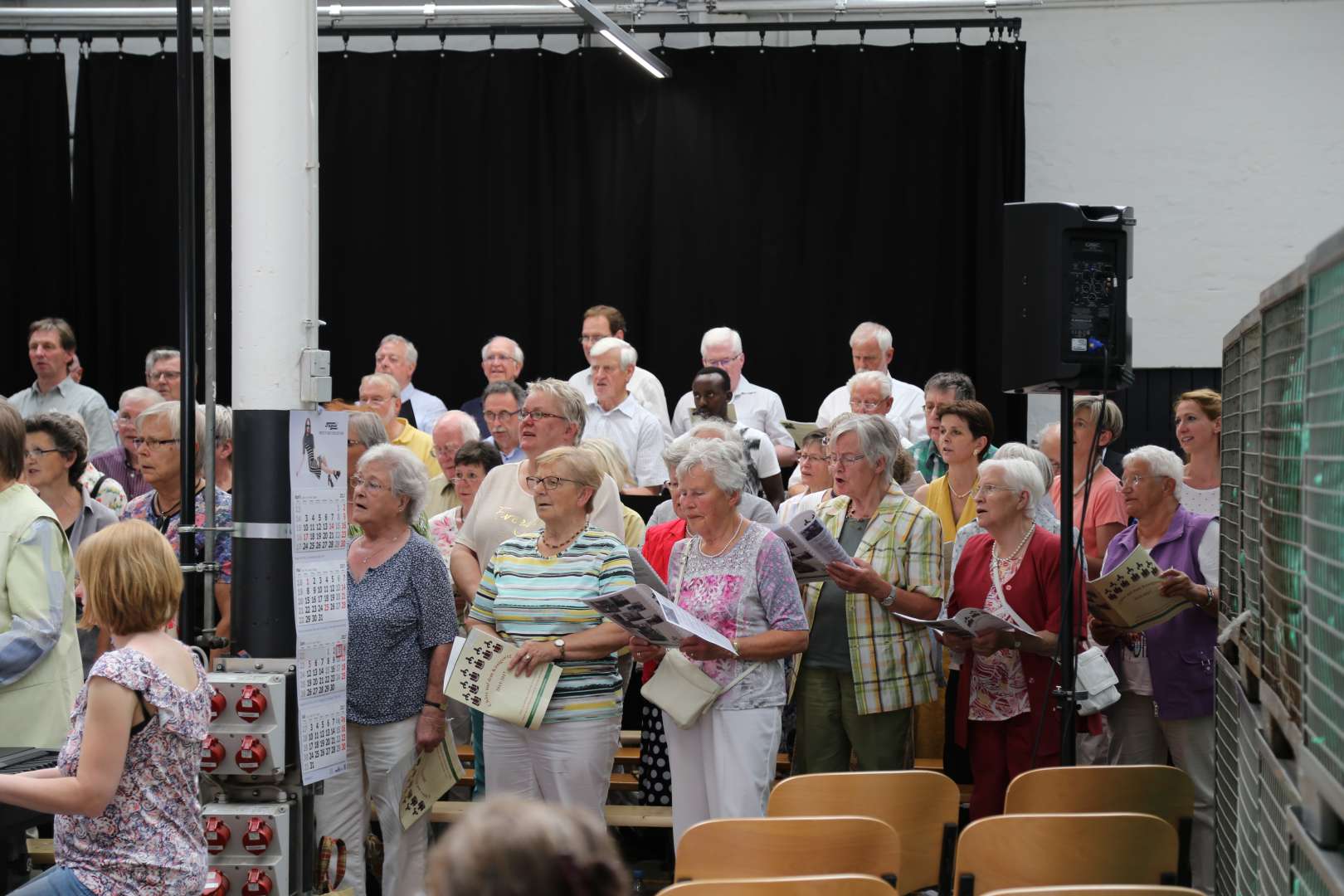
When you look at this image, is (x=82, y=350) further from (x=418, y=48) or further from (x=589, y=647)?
(x=589, y=647)

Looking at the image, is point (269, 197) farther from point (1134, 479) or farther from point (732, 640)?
point (1134, 479)

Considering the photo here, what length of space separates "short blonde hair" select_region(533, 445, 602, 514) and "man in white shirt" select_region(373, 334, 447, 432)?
364cm

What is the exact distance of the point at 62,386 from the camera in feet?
24.4

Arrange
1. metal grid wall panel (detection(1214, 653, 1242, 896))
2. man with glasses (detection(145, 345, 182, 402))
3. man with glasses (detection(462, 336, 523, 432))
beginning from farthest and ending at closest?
man with glasses (detection(462, 336, 523, 432)) → man with glasses (detection(145, 345, 182, 402)) → metal grid wall panel (detection(1214, 653, 1242, 896))

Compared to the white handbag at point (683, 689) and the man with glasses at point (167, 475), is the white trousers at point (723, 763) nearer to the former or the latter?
the white handbag at point (683, 689)

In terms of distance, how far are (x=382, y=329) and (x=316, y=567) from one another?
216 inches

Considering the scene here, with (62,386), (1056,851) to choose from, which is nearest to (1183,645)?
(1056,851)

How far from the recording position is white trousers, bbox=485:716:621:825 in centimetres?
413

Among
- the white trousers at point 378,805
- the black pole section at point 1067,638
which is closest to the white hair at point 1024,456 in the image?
the black pole section at point 1067,638

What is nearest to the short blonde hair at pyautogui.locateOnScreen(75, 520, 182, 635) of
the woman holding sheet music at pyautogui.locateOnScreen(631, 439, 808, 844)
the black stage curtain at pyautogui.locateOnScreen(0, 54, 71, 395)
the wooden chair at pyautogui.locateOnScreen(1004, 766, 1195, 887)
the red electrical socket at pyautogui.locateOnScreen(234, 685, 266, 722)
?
the red electrical socket at pyautogui.locateOnScreen(234, 685, 266, 722)

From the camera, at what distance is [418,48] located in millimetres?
9180

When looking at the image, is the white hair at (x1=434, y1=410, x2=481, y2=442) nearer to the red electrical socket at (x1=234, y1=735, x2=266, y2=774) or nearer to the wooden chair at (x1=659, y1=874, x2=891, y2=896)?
the red electrical socket at (x1=234, y1=735, x2=266, y2=774)

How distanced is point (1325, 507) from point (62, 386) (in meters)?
6.88

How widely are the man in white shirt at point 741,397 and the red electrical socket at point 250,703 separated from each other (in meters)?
4.07
